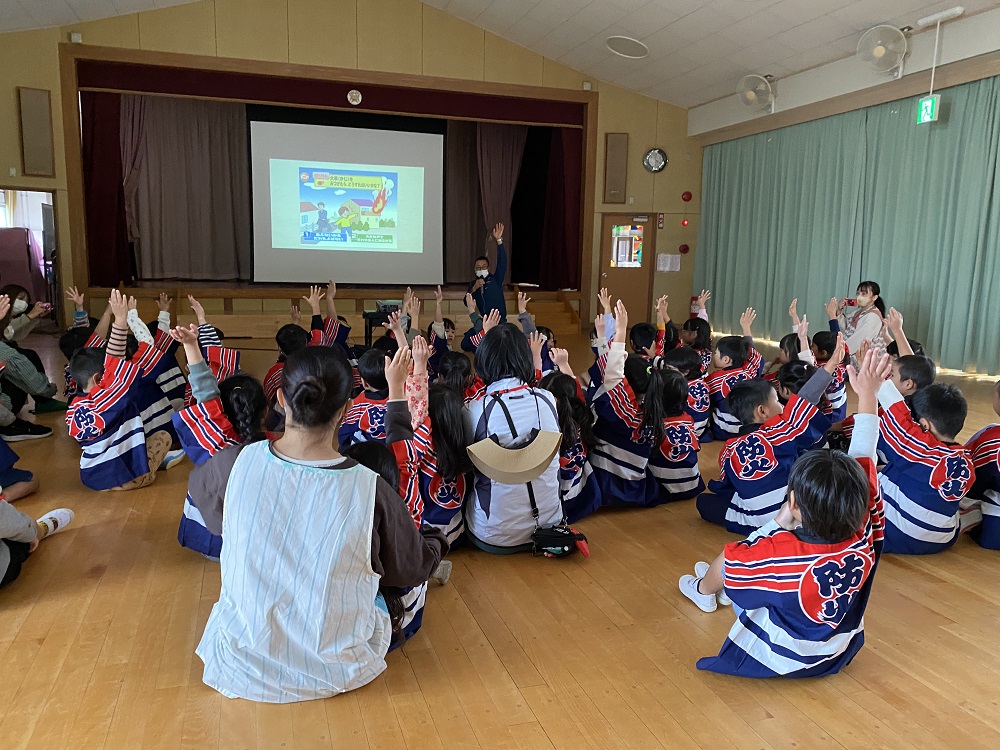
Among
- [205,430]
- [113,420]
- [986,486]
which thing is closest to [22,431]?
[113,420]

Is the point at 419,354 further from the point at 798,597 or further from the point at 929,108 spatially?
the point at 929,108

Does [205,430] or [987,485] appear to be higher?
[205,430]

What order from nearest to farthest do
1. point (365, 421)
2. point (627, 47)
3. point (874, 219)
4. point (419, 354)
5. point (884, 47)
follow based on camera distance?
point (419, 354) → point (365, 421) → point (884, 47) → point (874, 219) → point (627, 47)

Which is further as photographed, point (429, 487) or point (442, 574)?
point (429, 487)

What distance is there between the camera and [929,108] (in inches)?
259

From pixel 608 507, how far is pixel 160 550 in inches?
73.7

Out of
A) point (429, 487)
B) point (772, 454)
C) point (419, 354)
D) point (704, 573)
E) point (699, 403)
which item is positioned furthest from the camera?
point (699, 403)

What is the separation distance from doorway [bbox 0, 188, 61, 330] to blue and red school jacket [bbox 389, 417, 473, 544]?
30.5 ft

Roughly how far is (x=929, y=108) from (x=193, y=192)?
926 cm

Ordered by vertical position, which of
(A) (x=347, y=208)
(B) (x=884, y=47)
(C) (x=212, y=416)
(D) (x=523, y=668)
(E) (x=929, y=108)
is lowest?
(D) (x=523, y=668)

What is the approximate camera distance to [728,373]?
4.28 meters

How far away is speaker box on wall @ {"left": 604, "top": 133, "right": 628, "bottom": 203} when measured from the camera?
997cm

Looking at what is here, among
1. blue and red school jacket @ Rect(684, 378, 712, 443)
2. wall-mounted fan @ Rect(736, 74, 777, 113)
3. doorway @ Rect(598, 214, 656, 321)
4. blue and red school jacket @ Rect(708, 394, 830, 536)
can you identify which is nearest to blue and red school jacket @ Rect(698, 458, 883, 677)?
blue and red school jacket @ Rect(708, 394, 830, 536)

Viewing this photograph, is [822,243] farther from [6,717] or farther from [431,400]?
[6,717]
